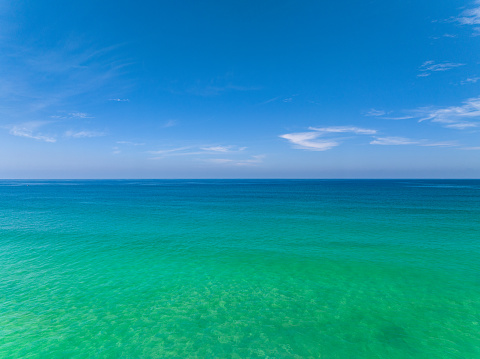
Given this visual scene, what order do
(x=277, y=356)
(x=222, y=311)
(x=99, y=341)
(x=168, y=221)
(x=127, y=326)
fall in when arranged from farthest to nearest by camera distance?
(x=168, y=221), (x=222, y=311), (x=127, y=326), (x=99, y=341), (x=277, y=356)

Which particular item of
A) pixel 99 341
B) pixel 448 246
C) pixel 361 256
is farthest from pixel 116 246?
pixel 448 246

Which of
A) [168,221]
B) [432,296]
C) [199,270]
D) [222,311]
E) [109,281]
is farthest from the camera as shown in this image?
[168,221]

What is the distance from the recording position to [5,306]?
46.6ft

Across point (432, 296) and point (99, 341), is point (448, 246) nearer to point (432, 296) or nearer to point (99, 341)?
point (432, 296)

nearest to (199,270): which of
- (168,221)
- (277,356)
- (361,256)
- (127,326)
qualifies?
(127,326)

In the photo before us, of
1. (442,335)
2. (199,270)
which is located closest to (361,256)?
(442,335)

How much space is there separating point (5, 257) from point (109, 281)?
45.7 feet

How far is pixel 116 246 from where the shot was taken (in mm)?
26703

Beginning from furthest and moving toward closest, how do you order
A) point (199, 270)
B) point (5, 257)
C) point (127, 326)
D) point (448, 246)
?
1. point (448, 246)
2. point (5, 257)
3. point (199, 270)
4. point (127, 326)

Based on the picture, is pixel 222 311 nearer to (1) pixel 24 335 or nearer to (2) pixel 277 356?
(2) pixel 277 356

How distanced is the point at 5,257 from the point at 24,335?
16.3 meters

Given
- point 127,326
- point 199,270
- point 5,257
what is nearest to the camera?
point 127,326

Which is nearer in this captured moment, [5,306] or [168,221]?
[5,306]

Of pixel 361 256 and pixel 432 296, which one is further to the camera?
pixel 361 256
